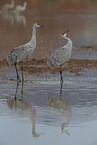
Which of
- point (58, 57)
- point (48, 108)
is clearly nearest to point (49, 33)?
point (58, 57)

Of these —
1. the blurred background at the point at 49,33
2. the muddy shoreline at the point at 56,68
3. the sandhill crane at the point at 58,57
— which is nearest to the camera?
the sandhill crane at the point at 58,57

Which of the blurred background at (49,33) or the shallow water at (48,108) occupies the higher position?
the shallow water at (48,108)

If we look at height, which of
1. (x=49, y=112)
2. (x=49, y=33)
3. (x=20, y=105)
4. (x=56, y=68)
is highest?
(x=49, y=112)

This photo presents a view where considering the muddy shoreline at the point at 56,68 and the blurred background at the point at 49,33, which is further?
the blurred background at the point at 49,33

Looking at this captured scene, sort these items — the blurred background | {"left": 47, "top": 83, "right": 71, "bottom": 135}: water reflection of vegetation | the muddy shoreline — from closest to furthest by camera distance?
{"left": 47, "top": 83, "right": 71, "bottom": 135}: water reflection of vegetation < the muddy shoreline < the blurred background

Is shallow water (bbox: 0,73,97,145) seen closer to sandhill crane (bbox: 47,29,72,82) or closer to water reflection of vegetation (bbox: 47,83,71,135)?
water reflection of vegetation (bbox: 47,83,71,135)

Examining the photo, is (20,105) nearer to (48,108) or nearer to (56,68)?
(48,108)

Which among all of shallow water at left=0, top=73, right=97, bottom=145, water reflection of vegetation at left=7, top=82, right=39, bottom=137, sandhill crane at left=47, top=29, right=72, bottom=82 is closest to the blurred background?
sandhill crane at left=47, top=29, right=72, bottom=82

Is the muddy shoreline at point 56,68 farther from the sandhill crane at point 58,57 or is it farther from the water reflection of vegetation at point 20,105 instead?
the water reflection of vegetation at point 20,105

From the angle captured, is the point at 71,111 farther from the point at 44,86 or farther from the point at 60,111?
the point at 44,86

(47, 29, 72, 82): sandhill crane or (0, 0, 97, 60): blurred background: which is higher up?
(47, 29, 72, 82): sandhill crane

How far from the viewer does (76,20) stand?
106 ft

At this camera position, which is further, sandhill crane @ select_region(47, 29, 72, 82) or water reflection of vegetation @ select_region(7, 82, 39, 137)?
sandhill crane @ select_region(47, 29, 72, 82)

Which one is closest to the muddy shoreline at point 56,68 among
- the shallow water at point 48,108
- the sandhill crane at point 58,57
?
the shallow water at point 48,108
